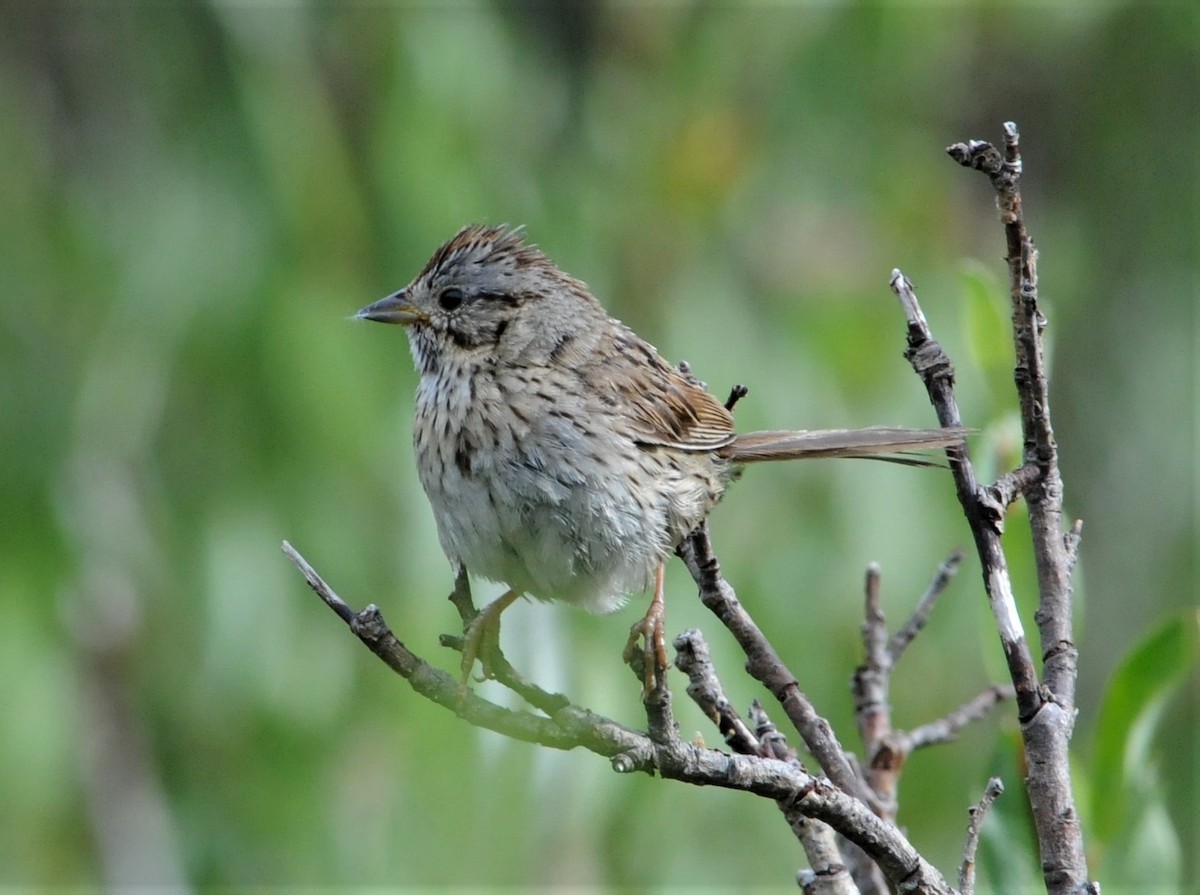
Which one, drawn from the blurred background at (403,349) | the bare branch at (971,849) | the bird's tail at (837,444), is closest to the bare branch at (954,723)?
the bird's tail at (837,444)

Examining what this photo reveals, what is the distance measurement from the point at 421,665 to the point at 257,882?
11.2 ft

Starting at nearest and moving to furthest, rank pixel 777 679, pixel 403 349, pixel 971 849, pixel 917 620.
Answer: pixel 971 849, pixel 777 679, pixel 917 620, pixel 403 349

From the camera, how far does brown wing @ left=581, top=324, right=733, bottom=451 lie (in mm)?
2945

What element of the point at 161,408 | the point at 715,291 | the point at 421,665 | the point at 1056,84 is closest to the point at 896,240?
the point at 715,291

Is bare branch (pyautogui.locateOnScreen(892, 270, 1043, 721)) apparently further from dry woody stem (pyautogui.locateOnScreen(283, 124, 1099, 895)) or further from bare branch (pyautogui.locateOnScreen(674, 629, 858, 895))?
bare branch (pyautogui.locateOnScreen(674, 629, 858, 895))

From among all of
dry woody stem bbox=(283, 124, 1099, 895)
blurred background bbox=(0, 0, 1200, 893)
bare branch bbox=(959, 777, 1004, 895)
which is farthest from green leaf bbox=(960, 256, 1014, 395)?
blurred background bbox=(0, 0, 1200, 893)

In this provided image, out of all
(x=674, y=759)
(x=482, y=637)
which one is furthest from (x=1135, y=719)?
(x=482, y=637)

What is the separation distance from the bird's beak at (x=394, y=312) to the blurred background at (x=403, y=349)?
0.98 meters

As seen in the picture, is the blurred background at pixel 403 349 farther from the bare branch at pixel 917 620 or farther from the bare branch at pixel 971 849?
the bare branch at pixel 971 849

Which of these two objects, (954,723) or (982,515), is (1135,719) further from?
(982,515)

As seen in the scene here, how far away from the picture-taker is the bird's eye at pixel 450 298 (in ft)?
10.5

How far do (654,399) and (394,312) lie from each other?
23.7 inches

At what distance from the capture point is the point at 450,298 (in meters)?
3.22

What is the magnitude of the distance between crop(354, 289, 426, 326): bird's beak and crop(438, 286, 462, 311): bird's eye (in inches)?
2.1
